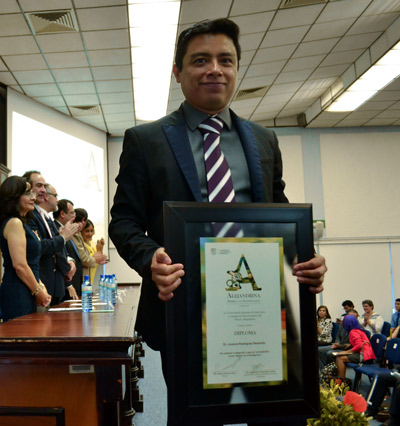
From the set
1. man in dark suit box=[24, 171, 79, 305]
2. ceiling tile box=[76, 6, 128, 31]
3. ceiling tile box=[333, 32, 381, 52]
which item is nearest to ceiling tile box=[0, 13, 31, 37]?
ceiling tile box=[76, 6, 128, 31]

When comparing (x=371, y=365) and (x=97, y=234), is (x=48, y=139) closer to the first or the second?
(x=97, y=234)

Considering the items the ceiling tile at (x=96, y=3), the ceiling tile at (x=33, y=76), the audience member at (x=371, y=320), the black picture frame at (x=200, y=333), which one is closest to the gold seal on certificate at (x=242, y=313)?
the black picture frame at (x=200, y=333)

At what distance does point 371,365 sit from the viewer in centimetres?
614

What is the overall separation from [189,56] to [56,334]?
3.37 ft

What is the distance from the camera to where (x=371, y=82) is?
8.42m

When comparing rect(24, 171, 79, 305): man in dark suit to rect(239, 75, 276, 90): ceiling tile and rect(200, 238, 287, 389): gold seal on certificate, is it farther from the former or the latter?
rect(239, 75, 276, 90): ceiling tile

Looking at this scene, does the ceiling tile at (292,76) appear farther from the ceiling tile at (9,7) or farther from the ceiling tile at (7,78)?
the ceiling tile at (9,7)

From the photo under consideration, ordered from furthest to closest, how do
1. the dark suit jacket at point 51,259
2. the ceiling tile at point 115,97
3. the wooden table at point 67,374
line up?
the ceiling tile at point 115,97
the dark suit jacket at point 51,259
the wooden table at point 67,374

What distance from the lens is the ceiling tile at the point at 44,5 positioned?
5.13 meters

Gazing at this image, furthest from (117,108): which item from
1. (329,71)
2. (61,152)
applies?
(329,71)

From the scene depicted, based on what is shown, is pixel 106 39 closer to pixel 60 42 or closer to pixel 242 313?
pixel 60 42

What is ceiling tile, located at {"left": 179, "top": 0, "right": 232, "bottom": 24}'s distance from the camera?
537cm

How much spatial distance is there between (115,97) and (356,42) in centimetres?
371

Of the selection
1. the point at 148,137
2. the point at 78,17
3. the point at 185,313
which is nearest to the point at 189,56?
the point at 148,137
